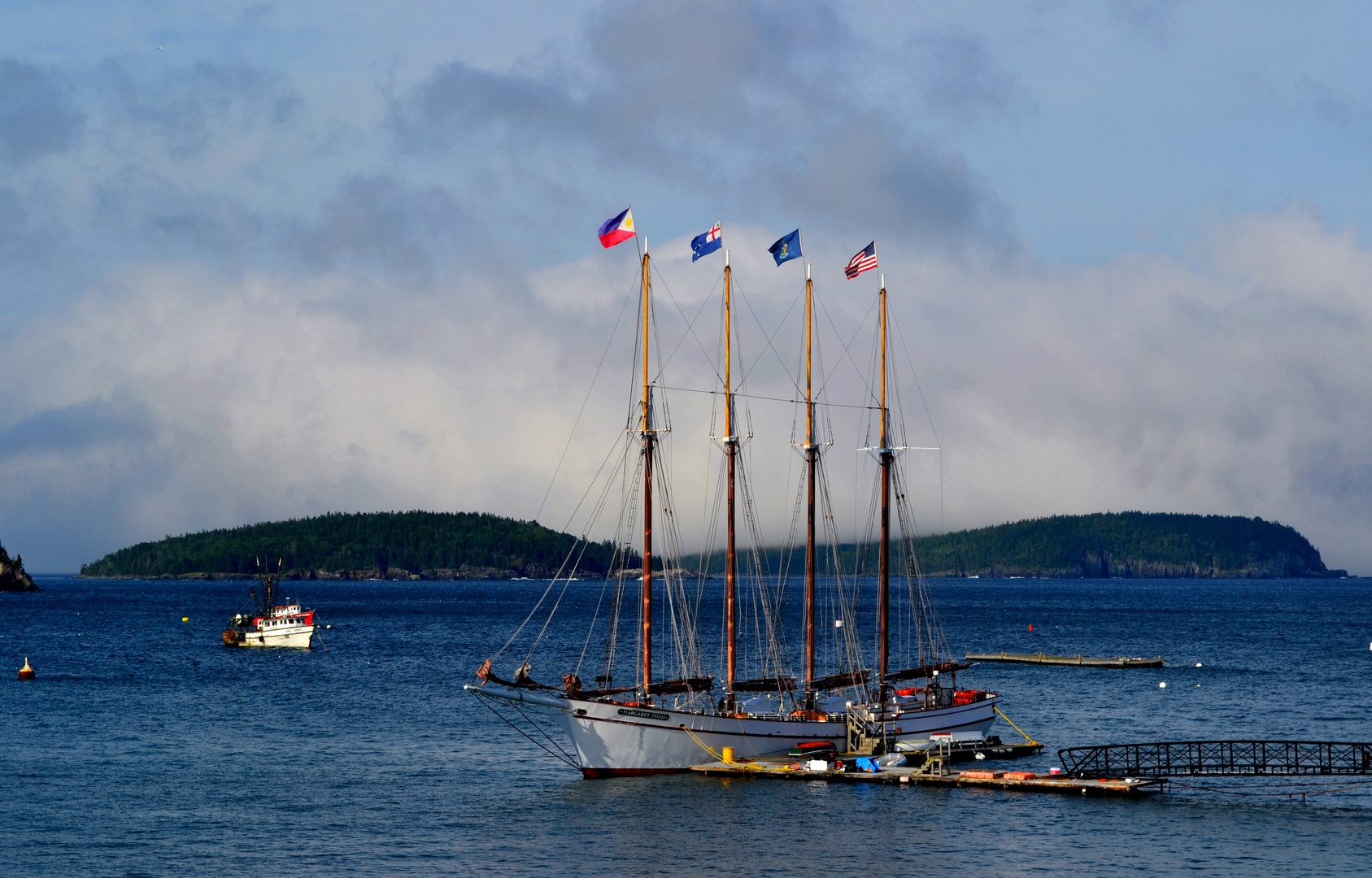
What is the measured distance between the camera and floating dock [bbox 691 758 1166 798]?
61906mm

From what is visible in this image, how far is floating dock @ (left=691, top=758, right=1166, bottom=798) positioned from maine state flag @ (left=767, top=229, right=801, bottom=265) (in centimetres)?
2691

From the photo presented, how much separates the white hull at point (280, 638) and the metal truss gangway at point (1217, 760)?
4156 inches

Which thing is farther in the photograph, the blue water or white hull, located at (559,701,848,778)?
white hull, located at (559,701,848,778)

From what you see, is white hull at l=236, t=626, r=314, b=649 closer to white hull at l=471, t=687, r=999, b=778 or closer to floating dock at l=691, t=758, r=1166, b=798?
white hull at l=471, t=687, r=999, b=778

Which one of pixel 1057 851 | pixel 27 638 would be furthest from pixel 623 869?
pixel 27 638

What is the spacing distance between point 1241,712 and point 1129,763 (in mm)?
29592

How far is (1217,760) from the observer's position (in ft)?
232

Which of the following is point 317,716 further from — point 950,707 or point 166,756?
point 950,707

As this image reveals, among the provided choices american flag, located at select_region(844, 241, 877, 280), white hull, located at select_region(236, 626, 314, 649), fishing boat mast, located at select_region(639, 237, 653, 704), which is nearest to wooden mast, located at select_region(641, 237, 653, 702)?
fishing boat mast, located at select_region(639, 237, 653, 704)

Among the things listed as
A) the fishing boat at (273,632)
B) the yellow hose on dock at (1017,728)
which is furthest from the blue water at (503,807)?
the fishing boat at (273,632)

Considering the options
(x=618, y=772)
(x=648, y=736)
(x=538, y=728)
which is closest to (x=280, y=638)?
(x=538, y=728)

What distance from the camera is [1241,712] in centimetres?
9531

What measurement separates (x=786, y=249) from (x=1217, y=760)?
35.5 meters

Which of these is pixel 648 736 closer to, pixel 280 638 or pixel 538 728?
pixel 538 728
